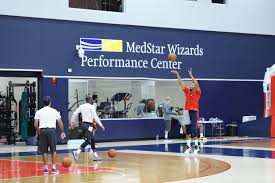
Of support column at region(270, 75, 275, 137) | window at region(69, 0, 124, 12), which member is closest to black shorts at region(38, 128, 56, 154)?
window at region(69, 0, 124, 12)

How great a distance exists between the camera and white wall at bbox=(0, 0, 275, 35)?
88.3ft

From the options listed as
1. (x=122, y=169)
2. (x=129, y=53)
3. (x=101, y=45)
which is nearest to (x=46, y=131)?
(x=122, y=169)

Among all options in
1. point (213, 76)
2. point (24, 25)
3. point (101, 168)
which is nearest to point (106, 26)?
point (24, 25)

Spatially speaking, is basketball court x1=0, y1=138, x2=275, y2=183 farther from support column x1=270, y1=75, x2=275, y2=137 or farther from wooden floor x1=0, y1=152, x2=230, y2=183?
support column x1=270, y1=75, x2=275, y2=137

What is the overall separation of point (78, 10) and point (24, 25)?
2.81m

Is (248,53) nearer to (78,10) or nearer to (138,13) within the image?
(138,13)

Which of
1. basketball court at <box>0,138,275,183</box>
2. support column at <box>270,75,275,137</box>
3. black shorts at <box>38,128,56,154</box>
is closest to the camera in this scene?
basketball court at <box>0,138,275,183</box>

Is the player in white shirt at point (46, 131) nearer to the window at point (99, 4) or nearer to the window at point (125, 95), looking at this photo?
the window at point (125, 95)

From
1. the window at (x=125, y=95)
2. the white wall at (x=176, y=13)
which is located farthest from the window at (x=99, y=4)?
the window at (x=125, y=95)

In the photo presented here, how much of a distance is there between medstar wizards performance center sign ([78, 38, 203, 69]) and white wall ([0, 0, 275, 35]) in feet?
3.47

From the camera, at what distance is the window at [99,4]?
2828 centimetres

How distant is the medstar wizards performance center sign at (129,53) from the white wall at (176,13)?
41.6 inches

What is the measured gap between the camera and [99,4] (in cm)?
2912

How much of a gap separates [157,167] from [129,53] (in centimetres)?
1447
